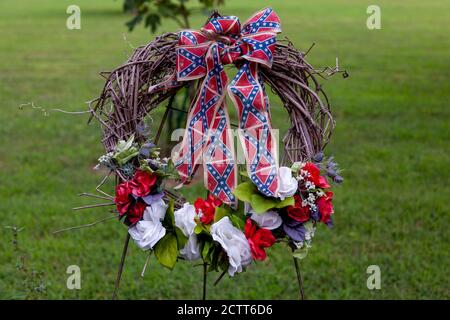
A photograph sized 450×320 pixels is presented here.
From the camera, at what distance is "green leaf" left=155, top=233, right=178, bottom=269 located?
83.6 inches

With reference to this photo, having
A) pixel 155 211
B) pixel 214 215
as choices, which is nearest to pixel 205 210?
pixel 214 215

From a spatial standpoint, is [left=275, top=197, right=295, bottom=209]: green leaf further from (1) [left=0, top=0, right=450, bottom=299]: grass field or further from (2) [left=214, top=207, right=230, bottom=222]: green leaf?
(1) [left=0, top=0, right=450, bottom=299]: grass field

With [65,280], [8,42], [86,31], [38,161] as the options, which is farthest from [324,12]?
[65,280]

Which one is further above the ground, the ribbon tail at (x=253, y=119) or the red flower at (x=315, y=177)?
the ribbon tail at (x=253, y=119)

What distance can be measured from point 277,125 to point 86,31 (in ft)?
38.4

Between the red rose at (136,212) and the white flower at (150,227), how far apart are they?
0.01 meters

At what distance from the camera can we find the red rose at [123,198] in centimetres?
214

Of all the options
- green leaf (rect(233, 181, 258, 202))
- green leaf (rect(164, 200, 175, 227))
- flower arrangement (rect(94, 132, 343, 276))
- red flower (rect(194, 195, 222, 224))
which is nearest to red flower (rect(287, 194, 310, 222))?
flower arrangement (rect(94, 132, 343, 276))

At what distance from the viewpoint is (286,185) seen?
211 centimetres

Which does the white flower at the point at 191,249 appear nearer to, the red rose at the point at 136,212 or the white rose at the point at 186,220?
the white rose at the point at 186,220

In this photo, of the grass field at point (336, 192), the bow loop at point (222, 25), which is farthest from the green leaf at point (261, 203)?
the grass field at point (336, 192)

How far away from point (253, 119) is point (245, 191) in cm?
23

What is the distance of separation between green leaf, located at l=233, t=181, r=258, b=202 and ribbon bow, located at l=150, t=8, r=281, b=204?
0.14 feet
